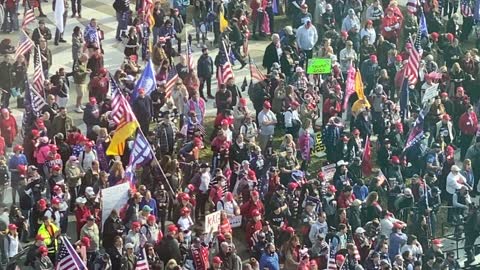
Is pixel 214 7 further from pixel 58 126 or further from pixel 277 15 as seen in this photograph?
pixel 58 126

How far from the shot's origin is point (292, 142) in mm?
32938

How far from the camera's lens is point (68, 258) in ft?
88.1

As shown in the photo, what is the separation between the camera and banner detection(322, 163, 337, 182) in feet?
107

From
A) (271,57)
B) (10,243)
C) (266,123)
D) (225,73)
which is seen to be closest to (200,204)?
(266,123)

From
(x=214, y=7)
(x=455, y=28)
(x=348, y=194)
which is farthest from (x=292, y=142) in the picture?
(x=455, y=28)

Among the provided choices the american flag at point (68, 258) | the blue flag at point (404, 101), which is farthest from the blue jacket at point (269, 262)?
the blue flag at point (404, 101)

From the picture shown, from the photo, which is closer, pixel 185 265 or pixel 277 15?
pixel 185 265

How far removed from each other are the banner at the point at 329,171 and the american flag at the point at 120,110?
14.6 ft

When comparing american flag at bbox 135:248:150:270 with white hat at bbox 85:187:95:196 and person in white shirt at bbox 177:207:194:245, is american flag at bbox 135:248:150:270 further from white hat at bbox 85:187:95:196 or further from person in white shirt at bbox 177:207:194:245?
white hat at bbox 85:187:95:196

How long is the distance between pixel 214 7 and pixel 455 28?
7241 mm

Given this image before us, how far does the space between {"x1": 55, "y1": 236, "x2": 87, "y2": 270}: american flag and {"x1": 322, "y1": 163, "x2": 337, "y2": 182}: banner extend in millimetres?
7471

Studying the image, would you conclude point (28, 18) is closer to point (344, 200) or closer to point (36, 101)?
point (36, 101)

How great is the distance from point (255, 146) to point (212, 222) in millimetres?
3479

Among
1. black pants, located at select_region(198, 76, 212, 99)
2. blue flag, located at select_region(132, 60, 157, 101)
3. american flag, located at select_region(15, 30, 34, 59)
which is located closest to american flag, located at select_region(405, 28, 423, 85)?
black pants, located at select_region(198, 76, 212, 99)
